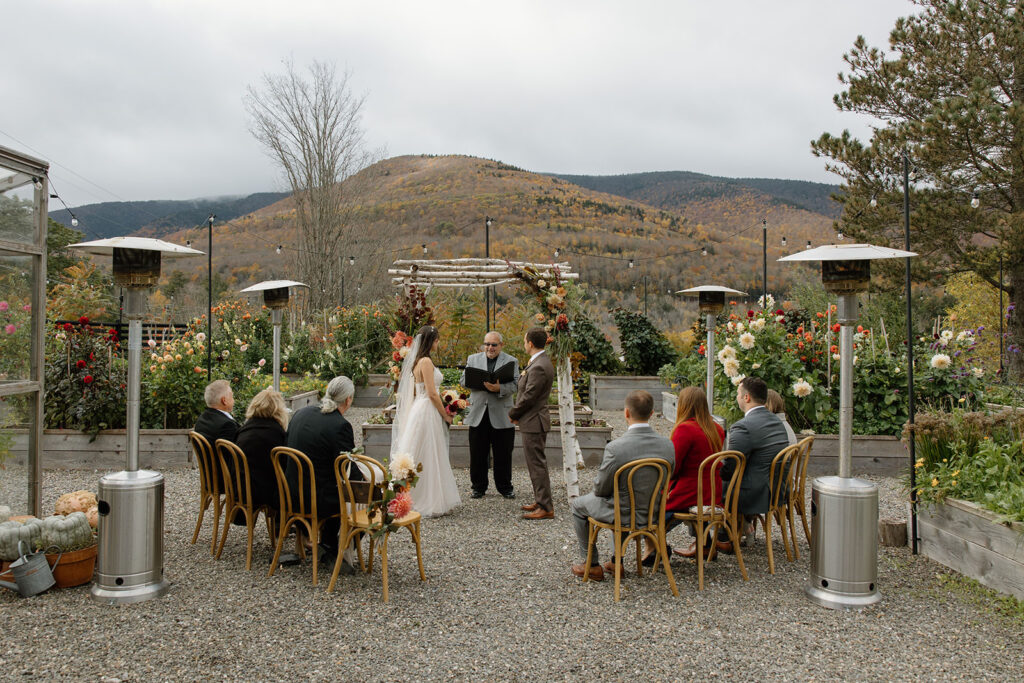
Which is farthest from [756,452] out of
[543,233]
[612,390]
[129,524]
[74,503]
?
[543,233]

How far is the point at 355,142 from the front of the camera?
73.3ft

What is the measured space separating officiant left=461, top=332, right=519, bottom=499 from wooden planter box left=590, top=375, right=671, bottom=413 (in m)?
6.57

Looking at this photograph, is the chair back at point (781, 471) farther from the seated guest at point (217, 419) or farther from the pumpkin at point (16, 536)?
the pumpkin at point (16, 536)

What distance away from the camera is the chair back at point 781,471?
175 inches

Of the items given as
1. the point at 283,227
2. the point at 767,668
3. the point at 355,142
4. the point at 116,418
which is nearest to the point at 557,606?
the point at 767,668

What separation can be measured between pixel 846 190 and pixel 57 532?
1759 centimetres

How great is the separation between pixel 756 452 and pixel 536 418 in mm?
1905

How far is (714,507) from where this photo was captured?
4.23m

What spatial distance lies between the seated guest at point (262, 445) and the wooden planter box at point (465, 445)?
10.6 ft

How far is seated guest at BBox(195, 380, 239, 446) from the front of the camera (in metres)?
4.87

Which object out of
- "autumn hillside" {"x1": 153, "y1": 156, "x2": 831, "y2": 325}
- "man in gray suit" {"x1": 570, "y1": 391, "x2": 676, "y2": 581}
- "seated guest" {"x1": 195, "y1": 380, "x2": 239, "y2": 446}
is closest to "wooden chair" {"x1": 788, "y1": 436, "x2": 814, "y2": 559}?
"man in gray suit" {"x1": 570, "y1": 391, "x2": 676, "y2": 581}

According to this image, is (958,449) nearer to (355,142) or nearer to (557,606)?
(557,606)

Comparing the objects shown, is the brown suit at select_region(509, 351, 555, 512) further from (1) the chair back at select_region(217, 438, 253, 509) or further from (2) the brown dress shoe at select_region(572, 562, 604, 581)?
(1) the chair back at select_region(217, 438, 253, 509)

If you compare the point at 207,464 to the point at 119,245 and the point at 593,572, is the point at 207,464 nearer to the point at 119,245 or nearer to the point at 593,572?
the point at 119,245
